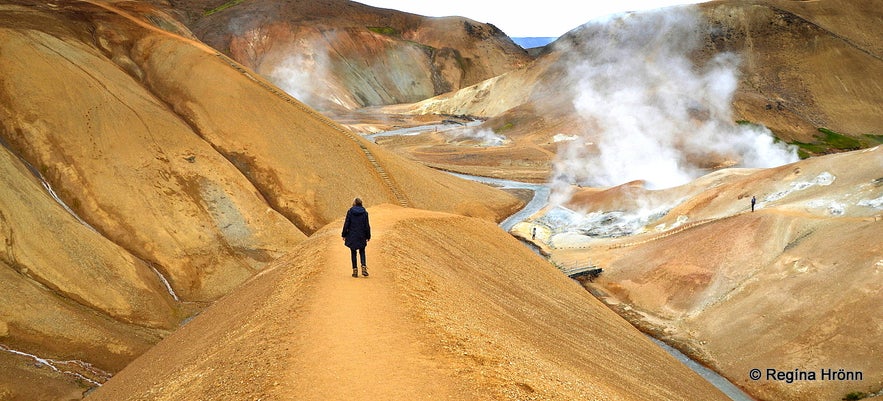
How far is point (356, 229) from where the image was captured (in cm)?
1295

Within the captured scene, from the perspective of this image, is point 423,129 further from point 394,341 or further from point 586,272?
point 394,341

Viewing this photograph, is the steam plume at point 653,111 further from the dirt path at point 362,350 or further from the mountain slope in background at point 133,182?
the dirt path at point 362,350

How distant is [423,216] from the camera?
878 inches

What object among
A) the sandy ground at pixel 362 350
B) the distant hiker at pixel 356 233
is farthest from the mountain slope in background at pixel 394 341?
the distant hiker at pixel 356 233

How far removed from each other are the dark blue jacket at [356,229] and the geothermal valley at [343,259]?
2.73 feet

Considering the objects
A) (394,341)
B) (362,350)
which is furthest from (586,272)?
(362,350)

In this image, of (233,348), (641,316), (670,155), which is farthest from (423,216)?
(670,155)

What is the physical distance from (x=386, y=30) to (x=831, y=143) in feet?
321

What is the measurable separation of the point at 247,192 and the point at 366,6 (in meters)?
128

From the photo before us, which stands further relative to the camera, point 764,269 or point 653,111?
point 653,111

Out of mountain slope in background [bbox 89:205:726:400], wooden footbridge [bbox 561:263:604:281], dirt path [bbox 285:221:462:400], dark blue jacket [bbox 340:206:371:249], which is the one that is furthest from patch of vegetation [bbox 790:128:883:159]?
dirt path [bbox 285:221:462:400]

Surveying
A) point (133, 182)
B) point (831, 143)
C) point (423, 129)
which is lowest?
point (133, 182)

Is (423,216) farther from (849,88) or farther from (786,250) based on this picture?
(849,88)

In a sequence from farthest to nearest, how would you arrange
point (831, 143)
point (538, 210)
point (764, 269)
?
point (831, 143), point (538, 210), point (764, 269)
